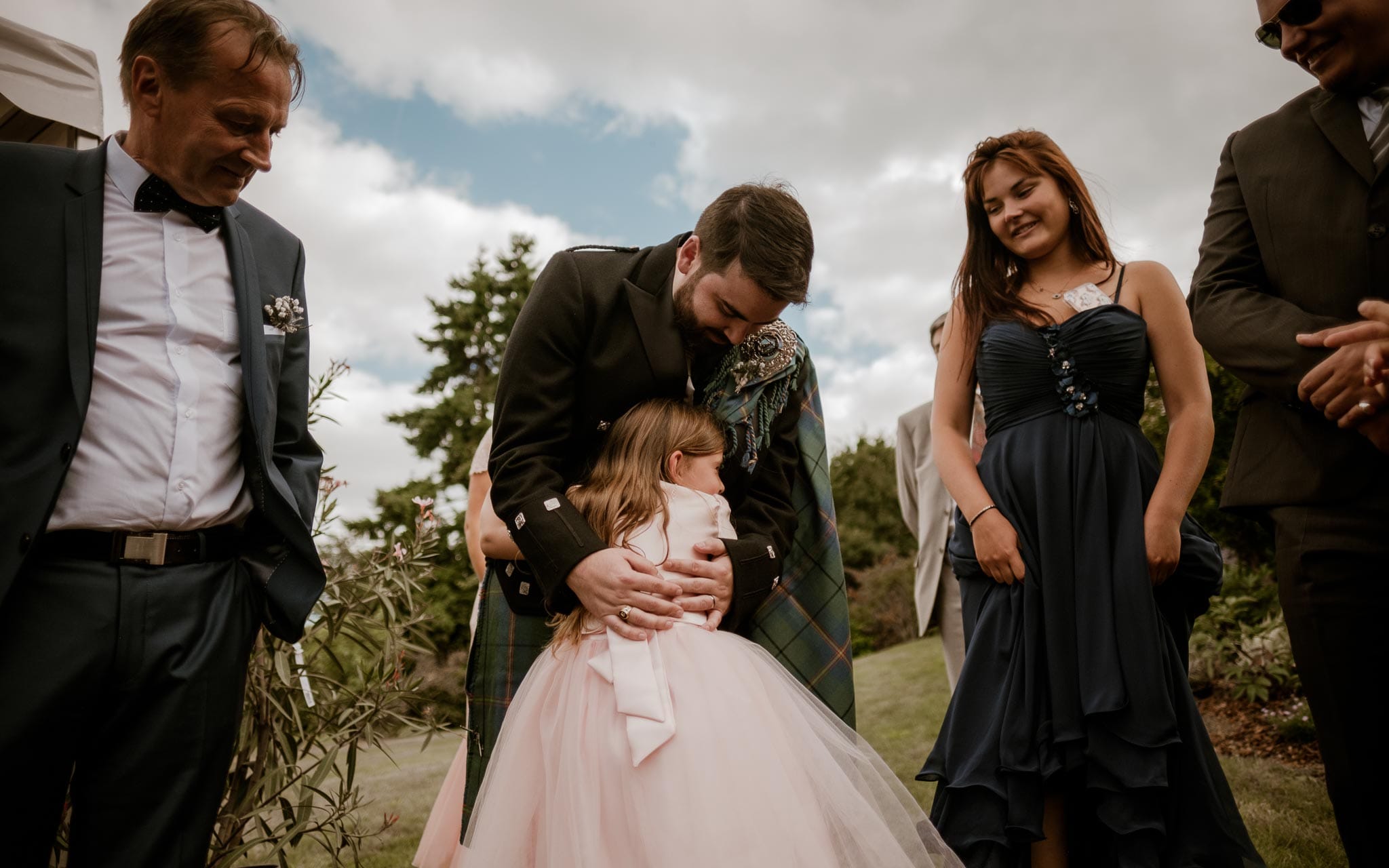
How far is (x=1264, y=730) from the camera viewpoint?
578 cm

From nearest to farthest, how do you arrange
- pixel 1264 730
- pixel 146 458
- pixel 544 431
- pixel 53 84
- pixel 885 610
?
pixel 146 458, pixel 544 431, pixel 53 84, pixel 1264 730, pixel 885 610

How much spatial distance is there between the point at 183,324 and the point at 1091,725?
2513 mm

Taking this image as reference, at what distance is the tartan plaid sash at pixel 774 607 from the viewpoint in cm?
260

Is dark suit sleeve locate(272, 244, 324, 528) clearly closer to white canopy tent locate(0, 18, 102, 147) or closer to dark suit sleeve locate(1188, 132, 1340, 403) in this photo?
white canopy tent locate(0, 18, 102, 147)

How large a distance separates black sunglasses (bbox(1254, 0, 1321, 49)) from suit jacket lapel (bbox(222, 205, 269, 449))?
8.57 ft

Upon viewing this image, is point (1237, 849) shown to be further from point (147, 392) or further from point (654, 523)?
point (147, 392)

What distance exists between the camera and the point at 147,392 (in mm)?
2020

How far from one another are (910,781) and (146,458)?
4.90m

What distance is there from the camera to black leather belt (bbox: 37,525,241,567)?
1.90 m

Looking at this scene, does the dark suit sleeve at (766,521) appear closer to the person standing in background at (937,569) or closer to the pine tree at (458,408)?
the person standing in background at (937,569)

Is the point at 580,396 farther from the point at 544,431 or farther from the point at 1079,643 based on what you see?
the point at 1079,643

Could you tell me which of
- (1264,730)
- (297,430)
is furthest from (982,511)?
(1264,730)

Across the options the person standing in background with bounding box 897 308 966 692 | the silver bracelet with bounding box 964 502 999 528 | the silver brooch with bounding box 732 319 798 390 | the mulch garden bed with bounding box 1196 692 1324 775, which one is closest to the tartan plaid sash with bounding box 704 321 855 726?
the silver brooch with bounding box 732 319 798 390

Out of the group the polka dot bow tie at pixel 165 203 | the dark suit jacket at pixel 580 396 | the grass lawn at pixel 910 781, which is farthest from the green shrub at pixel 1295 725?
the polka dot bow tie at pixel 165 203
